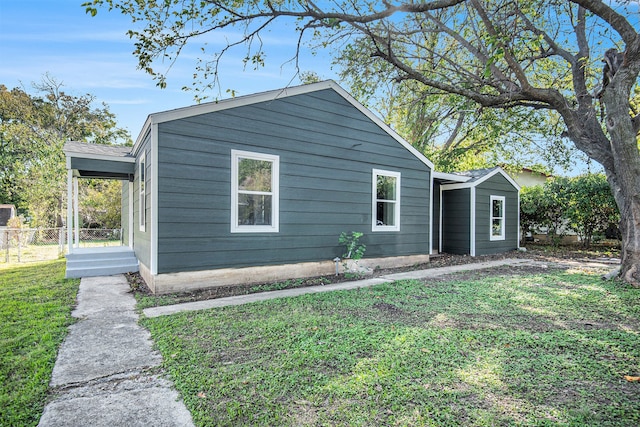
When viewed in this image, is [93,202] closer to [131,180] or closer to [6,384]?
[131,180]

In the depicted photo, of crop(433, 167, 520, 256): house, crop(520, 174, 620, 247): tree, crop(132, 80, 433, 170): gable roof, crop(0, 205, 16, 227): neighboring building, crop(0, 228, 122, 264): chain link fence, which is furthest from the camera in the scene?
crop(0, 205, 16, 227): neighboring building

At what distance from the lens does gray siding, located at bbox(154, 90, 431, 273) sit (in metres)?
5.76

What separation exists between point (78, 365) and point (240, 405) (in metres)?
1.72

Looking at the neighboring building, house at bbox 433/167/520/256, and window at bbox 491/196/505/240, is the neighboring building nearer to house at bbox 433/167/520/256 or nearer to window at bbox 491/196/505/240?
house at bbox 433/167/520/256

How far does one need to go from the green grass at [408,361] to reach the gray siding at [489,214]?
6039mm

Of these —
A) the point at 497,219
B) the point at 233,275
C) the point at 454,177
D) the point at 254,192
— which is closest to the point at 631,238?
the point at 454,177

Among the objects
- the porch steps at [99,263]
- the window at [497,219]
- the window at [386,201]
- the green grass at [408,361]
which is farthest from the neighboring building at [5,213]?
the window at [497,219]

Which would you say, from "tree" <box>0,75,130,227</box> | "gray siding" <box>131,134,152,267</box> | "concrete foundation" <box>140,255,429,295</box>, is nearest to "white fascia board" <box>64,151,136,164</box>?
"gray siding" <box>131,134,152,267</box>

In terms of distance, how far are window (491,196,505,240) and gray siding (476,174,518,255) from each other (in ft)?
0.57

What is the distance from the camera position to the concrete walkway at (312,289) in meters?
4.78

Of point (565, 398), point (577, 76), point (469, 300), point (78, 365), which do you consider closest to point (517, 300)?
point (469, 300)

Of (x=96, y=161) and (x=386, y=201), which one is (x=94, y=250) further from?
(x=386, y=201)

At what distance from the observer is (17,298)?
5.41 meters

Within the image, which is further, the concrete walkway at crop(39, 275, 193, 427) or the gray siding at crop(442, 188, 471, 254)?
the gray siding at crop(442, 188, 471, 254)
